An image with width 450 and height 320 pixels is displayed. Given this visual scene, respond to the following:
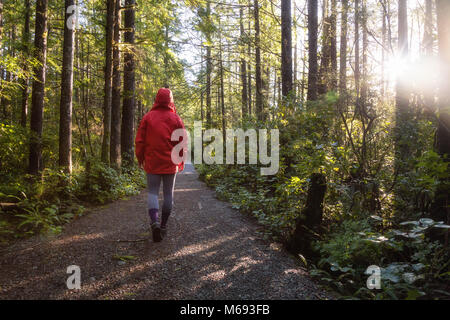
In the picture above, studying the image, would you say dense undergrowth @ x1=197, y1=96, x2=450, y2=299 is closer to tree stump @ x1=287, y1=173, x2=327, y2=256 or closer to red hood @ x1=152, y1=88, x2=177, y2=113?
tree stump @ x1=287, y1=173, x2=327, y2=256

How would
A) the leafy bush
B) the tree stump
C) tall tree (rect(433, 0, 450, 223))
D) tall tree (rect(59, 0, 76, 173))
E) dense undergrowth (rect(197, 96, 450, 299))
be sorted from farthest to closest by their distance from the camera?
the leafy bush < tall tree (rect(59, 0, 76, 173)) < the tree stump < tall tree (rect(433, 0, 450, 223)) < dense undergrowth (rect(197, 96, 450, 299))

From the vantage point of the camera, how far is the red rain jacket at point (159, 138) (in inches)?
168

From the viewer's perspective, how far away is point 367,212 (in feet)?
13.9

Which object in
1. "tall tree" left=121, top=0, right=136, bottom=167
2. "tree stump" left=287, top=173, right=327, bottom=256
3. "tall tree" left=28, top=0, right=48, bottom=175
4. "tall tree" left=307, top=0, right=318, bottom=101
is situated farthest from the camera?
"tall tree" left=121, top=0, right=136, bottom=167

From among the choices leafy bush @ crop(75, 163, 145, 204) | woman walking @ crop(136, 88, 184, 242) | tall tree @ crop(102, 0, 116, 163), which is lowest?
leafy bush @ crop(75, 163, 145, 204)

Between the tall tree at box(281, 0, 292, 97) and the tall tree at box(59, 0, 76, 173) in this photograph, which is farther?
the tall tree at box(281, 0, 292, 97)

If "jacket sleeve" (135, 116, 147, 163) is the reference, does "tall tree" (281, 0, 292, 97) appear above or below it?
above

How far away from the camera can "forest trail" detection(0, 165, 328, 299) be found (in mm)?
2725

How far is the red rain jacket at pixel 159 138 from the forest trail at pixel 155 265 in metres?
1.27

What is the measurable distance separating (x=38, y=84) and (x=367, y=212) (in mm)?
9879

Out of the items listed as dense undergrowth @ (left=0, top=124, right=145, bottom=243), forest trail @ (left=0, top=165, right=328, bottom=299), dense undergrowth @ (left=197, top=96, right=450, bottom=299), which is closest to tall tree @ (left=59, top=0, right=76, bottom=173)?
dense undergrowth @ (left=0, top=124, right=145, bottom=243)

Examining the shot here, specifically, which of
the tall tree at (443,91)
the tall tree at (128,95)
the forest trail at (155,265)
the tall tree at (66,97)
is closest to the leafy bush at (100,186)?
the tall tree at (66,97)

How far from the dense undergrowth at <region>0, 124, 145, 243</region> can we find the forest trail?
1.66 ft

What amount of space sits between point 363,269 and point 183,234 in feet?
9.62
